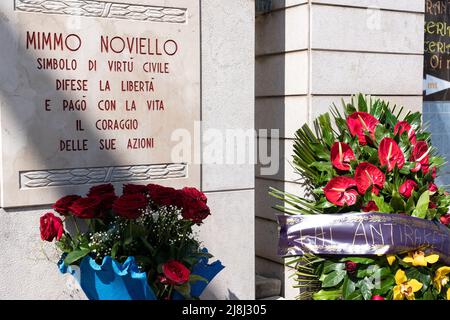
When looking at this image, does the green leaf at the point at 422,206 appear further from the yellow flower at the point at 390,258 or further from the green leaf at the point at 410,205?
the yellow flower at the point at 390,258

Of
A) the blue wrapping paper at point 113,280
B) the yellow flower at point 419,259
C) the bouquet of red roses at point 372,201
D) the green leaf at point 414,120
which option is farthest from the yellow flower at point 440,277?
the blue wrapping paper at point 113,280

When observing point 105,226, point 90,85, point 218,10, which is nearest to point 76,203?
point 105,226

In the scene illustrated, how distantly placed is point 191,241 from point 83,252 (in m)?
0.73

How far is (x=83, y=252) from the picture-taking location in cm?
422

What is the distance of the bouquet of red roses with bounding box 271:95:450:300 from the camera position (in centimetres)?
498

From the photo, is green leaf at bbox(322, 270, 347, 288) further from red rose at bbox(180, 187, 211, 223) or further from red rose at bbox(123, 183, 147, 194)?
red rose at bbox(123, 183, 147, 194)

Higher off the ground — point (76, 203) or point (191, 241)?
point (76, 203)

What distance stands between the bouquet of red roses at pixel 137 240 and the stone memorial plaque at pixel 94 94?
0.46 meters

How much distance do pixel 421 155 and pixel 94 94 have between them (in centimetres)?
265

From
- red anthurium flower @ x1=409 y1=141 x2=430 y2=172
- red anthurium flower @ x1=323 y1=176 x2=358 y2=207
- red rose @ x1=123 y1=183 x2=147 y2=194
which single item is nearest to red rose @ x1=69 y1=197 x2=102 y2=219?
red rose @ x1=123 y1=183 x2=147 y2=194

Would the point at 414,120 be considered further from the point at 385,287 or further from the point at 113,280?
the point at 113,280

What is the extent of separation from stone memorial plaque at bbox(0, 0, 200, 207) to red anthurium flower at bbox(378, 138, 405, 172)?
4.99 feet

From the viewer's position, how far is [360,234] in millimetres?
5004
